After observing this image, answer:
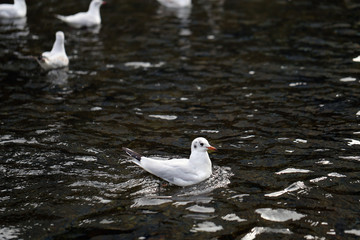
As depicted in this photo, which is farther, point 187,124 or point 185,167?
point 187,124

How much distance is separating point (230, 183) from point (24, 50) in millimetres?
9850

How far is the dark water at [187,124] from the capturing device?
7.88 m

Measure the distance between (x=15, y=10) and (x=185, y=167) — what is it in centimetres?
1370

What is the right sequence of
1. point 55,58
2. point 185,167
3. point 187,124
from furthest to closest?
1. point 55,58
2. point 187,124
3. point 185,167

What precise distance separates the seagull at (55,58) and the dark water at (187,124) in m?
0.29

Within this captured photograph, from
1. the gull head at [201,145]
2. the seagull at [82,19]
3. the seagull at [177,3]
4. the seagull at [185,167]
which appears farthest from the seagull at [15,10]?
the gull head at [201,145]

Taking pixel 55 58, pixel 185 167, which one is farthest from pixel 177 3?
pixel 185 167

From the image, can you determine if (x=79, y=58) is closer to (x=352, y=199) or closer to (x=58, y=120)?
(x=58, y=120)

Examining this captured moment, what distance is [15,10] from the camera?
20.2 metres

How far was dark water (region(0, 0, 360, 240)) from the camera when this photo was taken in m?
7.88

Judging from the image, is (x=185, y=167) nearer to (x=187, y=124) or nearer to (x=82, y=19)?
(x=187, y=124)

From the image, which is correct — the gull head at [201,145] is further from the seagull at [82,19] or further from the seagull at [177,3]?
the seagull at [177,3]

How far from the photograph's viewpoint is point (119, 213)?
7.97m

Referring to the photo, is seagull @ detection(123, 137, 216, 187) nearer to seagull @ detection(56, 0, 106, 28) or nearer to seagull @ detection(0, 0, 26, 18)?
seagull @ detection(56, 0, 106, 28)
